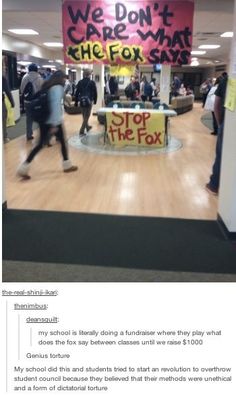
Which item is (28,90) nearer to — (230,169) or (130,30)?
(130,30)

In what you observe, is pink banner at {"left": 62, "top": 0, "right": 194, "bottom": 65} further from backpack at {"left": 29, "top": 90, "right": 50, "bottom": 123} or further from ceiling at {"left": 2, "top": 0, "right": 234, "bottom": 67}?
ceiling at {"left": 2, "top": 0, "right": 234, "bottom": 67}

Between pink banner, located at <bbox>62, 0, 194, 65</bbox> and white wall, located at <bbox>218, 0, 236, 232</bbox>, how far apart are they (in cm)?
125

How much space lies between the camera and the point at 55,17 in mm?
7613

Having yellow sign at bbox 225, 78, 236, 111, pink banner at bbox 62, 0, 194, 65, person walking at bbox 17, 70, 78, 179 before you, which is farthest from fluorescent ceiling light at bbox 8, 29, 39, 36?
yellow sign at bbox 225, 78, 236, 111

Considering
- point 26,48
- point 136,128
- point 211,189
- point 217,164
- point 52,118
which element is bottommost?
point 211,189

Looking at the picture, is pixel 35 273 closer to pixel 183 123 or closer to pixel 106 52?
pixel 106 52

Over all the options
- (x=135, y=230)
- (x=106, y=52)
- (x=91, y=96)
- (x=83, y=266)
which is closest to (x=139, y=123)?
(x=91, y=96)

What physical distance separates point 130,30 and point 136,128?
9.07 ft

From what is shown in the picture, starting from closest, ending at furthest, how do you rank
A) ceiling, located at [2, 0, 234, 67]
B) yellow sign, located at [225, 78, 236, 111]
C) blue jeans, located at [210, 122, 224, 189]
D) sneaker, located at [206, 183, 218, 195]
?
yellow sign, located at [225, 78, 236, 111] → blue jeans, located at [210, 122, 224, 189] → sneaker, located at [206, 183, 218, 195] → ceiling, located at [2, 0, 234, 67]

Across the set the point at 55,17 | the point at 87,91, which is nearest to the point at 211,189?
the point at 87,91

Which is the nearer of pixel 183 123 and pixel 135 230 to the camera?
pixel 135 230

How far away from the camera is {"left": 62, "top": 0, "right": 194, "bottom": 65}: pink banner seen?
13.4 feet

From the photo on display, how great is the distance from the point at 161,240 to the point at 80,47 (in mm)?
2376

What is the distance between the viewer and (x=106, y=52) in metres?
4.20
